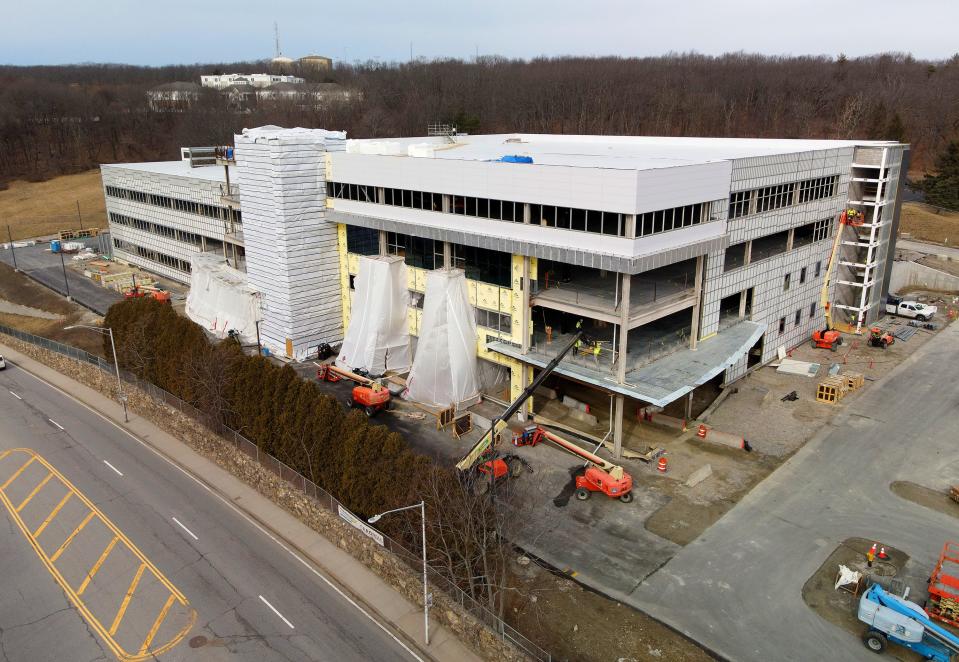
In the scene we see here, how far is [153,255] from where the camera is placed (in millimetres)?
77000

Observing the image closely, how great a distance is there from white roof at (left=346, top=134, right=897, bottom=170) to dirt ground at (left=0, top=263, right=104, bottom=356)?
29693mm

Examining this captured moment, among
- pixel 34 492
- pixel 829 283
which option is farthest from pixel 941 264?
pixel 34 492

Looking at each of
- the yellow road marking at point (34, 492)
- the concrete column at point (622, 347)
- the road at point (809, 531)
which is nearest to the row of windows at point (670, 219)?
the concrete column at point (622, 347)

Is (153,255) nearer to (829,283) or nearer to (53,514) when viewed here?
(53,514)

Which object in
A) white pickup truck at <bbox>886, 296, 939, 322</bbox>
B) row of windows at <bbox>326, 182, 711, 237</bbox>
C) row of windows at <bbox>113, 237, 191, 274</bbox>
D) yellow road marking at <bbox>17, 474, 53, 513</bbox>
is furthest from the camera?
row of windows at <bbox>113, 237, 191, 274</bbox>

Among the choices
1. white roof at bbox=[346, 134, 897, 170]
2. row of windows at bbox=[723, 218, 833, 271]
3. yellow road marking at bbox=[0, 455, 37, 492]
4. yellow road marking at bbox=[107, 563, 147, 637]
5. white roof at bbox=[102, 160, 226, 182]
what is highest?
white roof at bbox=[346, 134, 897, 170]

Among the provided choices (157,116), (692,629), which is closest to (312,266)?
(692,629)

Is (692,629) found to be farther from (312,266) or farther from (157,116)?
(157,116)

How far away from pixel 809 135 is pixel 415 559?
140329mm

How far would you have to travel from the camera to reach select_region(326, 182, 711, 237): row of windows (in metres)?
34.9

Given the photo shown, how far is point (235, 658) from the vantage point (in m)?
24.3

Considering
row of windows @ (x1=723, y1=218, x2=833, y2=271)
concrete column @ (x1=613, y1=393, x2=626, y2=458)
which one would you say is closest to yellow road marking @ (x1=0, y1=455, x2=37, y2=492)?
concrete column @ (x1=613, y1=393, x2=626, y2=458)

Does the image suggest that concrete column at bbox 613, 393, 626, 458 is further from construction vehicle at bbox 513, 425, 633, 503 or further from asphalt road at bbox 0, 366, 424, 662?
asphalt road at bbox 0, 366, 424, 662

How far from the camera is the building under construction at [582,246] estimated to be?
36219mm
